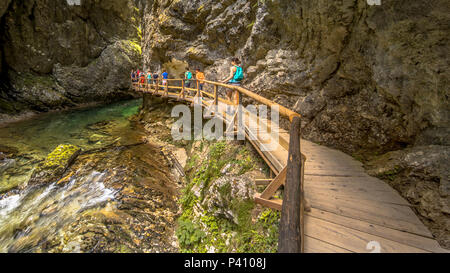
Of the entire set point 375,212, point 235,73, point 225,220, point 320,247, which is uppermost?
point 235,73

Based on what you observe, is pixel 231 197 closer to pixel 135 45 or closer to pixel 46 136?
pixel 46 136

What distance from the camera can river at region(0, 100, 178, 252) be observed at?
4.59m

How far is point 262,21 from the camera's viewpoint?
810 cm

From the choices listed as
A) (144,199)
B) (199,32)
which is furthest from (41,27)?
(144,199)

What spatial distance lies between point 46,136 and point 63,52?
14486 millimetres

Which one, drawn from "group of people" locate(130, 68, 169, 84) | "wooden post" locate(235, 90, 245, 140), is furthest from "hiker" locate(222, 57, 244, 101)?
"group of people" locate(130, 68, 169, 84)

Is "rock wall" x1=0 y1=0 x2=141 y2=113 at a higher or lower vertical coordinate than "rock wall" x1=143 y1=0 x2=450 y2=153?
higher

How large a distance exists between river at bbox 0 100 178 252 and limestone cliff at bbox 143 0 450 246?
200 inches

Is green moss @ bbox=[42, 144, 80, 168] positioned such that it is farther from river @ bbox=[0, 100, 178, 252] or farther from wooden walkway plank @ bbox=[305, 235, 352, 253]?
wooden walkway plank @ bbox=[305, 235, 352, 253]

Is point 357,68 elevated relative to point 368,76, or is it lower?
elevated

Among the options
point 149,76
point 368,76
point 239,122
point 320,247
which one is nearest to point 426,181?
point 320,247

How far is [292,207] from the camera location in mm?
2123
